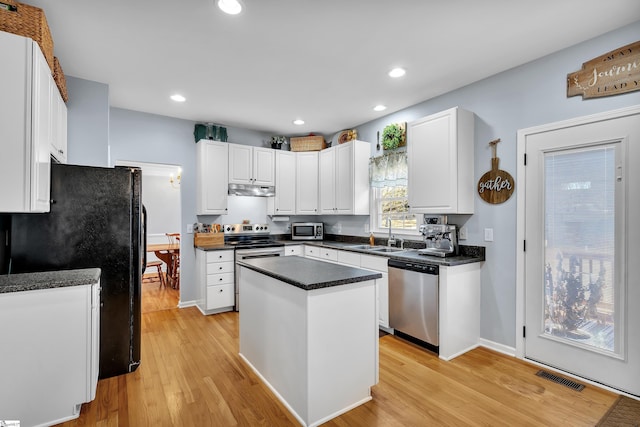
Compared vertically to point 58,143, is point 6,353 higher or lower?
lower

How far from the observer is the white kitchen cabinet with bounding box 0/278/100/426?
5.73 feet

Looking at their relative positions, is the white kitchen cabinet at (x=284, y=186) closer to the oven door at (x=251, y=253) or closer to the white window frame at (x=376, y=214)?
the oven door at (x=251, y=253)

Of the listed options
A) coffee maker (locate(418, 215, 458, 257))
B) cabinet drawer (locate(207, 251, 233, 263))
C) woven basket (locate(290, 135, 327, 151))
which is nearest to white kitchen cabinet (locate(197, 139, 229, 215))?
cabinet drawer (locate(207, 251, 233, 263))

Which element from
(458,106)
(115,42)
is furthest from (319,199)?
(115,42)

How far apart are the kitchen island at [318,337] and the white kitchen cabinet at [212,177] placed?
234cm

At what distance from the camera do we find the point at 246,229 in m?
4.91

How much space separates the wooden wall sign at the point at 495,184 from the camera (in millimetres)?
2887

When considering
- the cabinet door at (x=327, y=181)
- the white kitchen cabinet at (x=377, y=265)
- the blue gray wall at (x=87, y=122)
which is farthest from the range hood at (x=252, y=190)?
the blue gray wall at (x=87, y=122)

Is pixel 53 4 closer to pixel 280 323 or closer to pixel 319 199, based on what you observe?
pixel 280 323

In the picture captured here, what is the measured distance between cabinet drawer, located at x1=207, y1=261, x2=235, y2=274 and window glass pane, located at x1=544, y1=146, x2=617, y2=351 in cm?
362

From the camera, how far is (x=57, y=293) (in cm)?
187

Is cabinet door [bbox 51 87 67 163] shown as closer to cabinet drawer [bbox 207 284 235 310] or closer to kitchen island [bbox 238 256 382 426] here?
kitchen island [bbox 238 256 382 426]

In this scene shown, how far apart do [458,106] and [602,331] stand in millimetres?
2414

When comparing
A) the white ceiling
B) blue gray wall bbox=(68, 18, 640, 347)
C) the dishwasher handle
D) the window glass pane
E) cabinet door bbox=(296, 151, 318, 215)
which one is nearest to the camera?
the white ceiling
